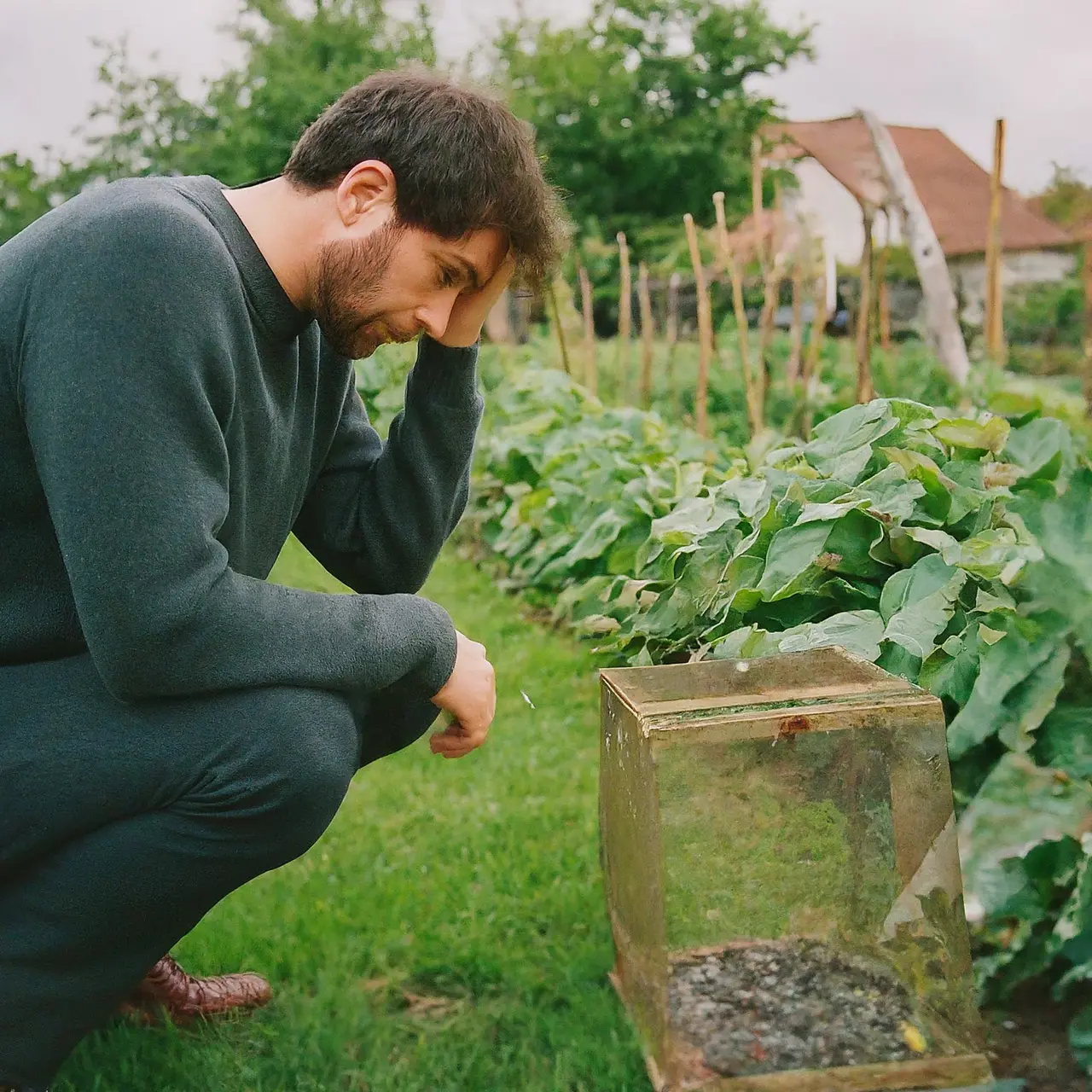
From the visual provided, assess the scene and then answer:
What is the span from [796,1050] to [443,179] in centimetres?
118

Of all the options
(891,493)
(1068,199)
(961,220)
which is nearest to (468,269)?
(891,493)

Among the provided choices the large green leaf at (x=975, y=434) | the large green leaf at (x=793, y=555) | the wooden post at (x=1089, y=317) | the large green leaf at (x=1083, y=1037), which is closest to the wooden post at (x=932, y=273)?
the wooden post at (x=1089, y=317)

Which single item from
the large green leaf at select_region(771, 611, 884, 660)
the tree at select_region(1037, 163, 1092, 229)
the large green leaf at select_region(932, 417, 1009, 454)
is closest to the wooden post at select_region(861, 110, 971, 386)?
the tree at select_region(1037, 163, 1092, 229)

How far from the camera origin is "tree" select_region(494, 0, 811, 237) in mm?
27453

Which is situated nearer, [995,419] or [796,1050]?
[796,1050]

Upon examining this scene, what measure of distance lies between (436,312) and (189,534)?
490 millimetres

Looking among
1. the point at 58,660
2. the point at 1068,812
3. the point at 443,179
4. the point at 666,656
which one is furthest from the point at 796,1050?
the point at 443,179

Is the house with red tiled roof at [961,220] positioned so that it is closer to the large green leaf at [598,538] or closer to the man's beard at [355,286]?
the large green leaf at [598,538]

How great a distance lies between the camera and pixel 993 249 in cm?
641

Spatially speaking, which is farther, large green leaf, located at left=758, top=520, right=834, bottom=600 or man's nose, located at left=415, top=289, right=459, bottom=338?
large green leaf, located at left=758, top=520, right=834, bottom=600

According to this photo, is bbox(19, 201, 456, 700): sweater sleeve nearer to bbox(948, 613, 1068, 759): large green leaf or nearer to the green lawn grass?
the green lawn grass

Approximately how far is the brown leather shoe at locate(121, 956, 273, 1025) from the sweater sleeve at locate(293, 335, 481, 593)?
2.31ft

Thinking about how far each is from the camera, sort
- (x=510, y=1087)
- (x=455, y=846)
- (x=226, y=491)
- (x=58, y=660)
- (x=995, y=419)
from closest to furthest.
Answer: (x=226, y=491)
(x=58, y=660)
(x=510, y=1087)
(x=995, y=419)
(x=455, y=846)

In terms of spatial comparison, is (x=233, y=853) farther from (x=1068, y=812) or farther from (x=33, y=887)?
(x=1068, y=812)
